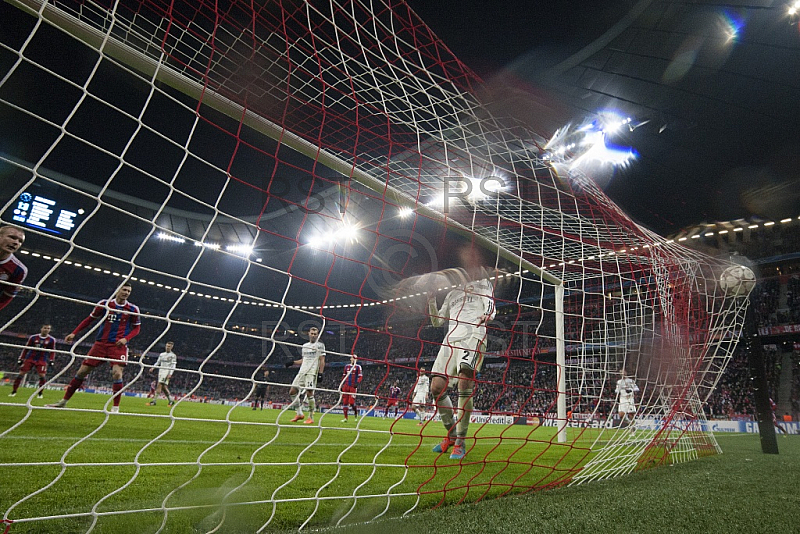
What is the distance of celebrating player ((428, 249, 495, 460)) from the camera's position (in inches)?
136

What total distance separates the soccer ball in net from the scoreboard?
931 inches

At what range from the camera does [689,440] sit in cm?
503

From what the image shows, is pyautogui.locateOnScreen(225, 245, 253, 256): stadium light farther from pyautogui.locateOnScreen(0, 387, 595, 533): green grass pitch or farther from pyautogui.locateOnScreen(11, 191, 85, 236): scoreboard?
pyautogui.locateOnScreen(11, 191, 85, 236): scoreboard

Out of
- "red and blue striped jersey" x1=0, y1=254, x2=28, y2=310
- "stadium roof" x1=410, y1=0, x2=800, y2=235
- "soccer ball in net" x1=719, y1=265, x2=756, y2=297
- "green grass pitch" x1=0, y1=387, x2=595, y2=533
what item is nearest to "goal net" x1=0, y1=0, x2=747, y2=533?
"green grass pitch" x1=0, y1=387, x2=595, y2=533

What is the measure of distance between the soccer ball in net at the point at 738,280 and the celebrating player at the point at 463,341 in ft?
9.77

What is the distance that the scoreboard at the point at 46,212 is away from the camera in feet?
66.8

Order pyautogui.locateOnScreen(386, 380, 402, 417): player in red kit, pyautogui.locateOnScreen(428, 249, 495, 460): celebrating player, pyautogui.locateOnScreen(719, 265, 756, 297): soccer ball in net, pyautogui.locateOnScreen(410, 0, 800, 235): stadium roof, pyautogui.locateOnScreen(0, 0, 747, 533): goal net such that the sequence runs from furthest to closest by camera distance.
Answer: pyautogui.locateOnScreen(410, 0, 800, 235): stadium roof < pyautogui.locateOnScreen(719, 265, 756, 297): soccer ball in net < pyautogui.locateOnScreen(428, 249, 495, 460): celebrating player < pyautogui.locateOnScreen(386, 380, 402, 417): player in red kit < pyautogui.locateOnScreen(0, 0, 747, 533): goal net

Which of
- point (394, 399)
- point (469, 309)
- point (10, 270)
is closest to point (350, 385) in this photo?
point (469, 309)

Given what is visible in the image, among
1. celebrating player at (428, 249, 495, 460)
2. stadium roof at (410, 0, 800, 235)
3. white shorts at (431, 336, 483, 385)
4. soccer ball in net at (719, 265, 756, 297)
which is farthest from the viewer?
stadium roof at (410, 0, 800, 235)

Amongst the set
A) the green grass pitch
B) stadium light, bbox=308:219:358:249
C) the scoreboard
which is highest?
the scoreboard

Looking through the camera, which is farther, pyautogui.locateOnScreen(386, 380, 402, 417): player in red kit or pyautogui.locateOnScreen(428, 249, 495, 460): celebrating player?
pyautogui.locateOnScreen(428, 249, 495, 460): celebrating player

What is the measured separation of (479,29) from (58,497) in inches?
414

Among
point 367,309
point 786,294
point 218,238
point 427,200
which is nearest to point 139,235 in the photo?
point 218,238

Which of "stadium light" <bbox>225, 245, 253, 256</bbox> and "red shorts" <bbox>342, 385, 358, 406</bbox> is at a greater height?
"stadium light" <bbox>225, 245, 253, 256</bbox>
